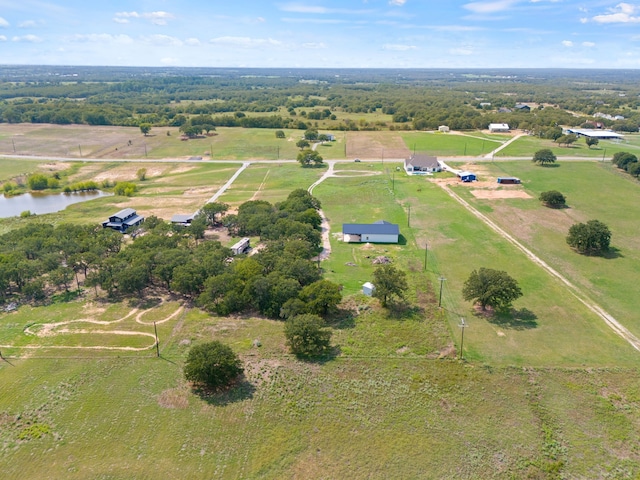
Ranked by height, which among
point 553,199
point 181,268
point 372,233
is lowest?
point 372,233

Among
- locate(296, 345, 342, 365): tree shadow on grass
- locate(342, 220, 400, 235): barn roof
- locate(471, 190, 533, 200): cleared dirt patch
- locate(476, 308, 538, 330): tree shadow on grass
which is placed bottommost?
locate(296, 345, 342, 365): tree shadow on grass

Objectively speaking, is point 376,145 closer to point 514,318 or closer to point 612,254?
point 612,254

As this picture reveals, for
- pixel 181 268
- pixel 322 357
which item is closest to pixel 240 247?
pixel 181 268

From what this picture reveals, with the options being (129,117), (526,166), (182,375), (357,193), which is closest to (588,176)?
(526,166)

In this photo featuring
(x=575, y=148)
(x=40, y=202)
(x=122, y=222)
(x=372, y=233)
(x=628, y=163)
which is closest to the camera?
(x=372, y=233)

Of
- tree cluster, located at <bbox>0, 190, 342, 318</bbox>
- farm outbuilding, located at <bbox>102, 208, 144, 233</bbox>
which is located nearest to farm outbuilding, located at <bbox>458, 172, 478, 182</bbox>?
tree cluster, located at <bbox>0, 190, 342, 318</bbox>

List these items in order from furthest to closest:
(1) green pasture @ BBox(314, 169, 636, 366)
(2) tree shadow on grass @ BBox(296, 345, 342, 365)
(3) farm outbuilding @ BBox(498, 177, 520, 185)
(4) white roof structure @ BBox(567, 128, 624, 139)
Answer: (4) white roof structure @ BBox(567, 128, 624, 139)
(3) farm outbuilding @ BBox(498, 177, 520, 185)
(1) green pasture @ BBox(314, 169, 636, 366)
(2) tree shadow on grass @ BBox(296, 345, 342, 365)

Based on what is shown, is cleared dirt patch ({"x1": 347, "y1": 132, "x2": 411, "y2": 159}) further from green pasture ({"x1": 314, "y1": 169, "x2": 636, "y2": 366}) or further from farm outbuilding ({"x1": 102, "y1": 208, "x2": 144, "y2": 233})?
farm outbuilding ({"x1": 102, "y1": 208, "x2": 144, "y2": 233})
